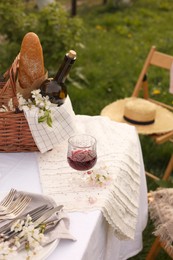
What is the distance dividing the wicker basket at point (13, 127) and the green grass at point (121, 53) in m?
1.31

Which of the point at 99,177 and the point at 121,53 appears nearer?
the point at 99,177

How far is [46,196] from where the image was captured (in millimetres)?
1657

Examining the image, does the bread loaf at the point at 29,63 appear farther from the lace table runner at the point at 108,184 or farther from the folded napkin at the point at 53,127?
the lace table runner at the point at 108,184

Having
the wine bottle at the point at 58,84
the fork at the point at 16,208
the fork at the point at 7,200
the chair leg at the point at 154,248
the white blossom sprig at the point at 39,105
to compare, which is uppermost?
the wine bottle at the point at 58,84

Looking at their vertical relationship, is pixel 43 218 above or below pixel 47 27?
above

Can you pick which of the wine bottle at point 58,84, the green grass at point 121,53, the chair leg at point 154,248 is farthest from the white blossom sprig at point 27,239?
the green grass at point 121,53

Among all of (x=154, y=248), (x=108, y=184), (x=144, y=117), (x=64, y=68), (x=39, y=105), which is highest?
(x=64, y=68)

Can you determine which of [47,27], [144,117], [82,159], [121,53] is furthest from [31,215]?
[121,53]

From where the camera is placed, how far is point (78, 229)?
1.59 meters

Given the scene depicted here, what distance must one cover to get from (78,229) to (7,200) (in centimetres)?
29

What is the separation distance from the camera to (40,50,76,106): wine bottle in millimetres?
1965

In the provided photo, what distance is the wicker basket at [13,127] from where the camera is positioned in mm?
1947

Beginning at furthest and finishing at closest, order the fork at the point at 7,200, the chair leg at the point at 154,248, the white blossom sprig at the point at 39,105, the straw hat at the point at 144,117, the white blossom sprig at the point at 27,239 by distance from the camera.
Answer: the straw hat at the point at 144,117, the chair leg at the point at 154,248, the white blossom sprig at the point at 39,105, the fork at the point at 7,200, the white blossom sprig at the point at 27,239

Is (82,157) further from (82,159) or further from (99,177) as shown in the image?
(99,177)
